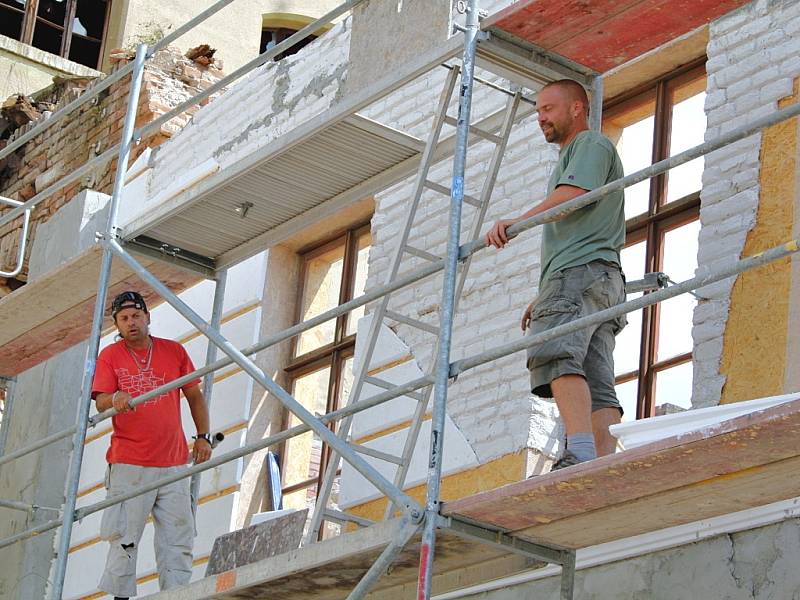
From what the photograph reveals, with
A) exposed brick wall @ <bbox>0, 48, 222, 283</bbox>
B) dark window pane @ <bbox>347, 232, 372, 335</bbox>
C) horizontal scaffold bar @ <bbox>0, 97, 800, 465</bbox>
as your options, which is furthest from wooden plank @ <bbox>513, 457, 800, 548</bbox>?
exposed brick wall @ <bbox>0, 48, 222, 283</bbox>

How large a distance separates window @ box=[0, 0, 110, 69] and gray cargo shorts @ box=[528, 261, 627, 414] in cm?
1693

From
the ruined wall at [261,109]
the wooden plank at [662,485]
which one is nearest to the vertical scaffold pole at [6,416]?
the ruined wall at [261,109]

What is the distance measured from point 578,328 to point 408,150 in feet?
9.58

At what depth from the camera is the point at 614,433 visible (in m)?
6.57

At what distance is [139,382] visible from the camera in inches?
366

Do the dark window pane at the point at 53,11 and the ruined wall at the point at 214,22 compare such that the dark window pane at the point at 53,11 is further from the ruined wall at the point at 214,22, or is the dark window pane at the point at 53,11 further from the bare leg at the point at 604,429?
the bare leg at the point at 604,429

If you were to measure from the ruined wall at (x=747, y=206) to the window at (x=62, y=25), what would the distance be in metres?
15.7

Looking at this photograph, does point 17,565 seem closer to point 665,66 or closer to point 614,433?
point 665,66

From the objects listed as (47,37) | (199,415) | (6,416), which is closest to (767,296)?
(199,415)

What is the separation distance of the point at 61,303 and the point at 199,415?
1635 mm

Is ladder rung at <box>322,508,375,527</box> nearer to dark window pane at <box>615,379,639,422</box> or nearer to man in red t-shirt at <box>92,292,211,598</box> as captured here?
man in red t-shirt at <box>92,292,211,598</box>

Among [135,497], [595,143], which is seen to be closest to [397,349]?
[135,497]

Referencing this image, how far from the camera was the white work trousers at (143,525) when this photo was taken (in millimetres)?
8797

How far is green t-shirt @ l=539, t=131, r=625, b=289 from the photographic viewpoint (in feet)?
22.3
